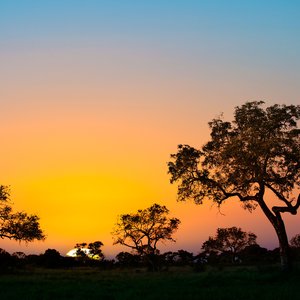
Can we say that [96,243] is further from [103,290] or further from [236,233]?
[103,290]

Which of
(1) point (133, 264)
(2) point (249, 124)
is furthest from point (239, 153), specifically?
(1) point (133, 264)

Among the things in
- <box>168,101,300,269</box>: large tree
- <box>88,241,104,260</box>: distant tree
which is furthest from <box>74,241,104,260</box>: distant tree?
<box>168,101,300,269</box>: large tree

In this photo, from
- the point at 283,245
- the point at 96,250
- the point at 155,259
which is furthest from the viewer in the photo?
the point at 96,250

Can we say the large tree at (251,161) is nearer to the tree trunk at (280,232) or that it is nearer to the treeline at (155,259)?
the tree trunk at (280,232)

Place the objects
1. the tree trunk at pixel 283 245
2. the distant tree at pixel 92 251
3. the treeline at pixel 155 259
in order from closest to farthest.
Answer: the tree trunk at pixel 283 245 < the treeline at pixel 155 259 < the distant tree at pixel 92 251

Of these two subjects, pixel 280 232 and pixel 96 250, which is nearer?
pixel 280 232

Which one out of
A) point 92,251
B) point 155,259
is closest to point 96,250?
point 92,251

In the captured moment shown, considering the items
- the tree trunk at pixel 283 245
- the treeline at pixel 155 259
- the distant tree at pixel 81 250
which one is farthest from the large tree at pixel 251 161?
the distant tree at pixel 81 250

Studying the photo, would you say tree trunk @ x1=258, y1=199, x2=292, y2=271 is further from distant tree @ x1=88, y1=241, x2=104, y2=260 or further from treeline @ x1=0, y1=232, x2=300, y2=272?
distant tree @ x1=88, y1=241, x2=104, y2=260

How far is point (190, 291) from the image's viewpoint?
26.5 metres

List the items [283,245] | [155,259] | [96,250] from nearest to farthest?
1. [283,245]
2. [155,259]
3. [96,250]

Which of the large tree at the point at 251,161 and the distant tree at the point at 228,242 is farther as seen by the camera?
the distant tree at the point at 228,242

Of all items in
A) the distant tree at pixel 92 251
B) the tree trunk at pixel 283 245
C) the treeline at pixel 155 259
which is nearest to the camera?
the tree trunk at pixel 283 245

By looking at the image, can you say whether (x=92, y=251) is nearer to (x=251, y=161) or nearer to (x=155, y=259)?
(x=155, y=259)
